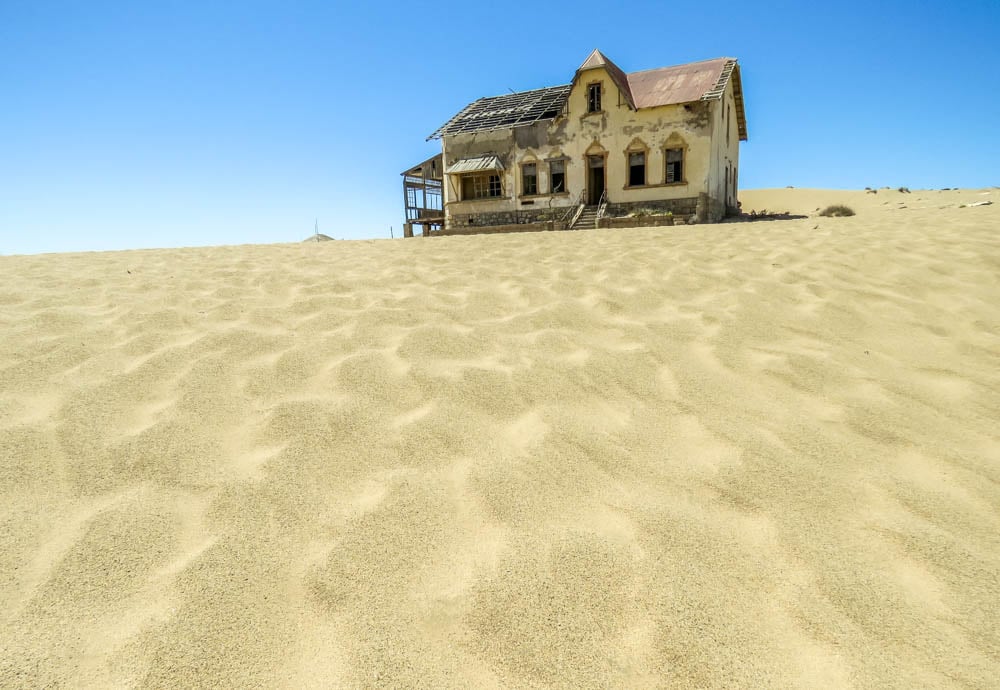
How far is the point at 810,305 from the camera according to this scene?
10.5 feet

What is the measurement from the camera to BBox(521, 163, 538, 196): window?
63.7ft

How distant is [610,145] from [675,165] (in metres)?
2.32

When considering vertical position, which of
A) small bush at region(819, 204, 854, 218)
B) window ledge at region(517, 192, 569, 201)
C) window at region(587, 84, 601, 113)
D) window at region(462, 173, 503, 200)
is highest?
window at region(587, 84, 601, 113)

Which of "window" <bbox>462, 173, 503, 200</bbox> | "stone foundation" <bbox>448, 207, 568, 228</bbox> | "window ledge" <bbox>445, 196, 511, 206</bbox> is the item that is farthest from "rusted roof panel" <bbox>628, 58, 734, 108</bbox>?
"window" <bbox>462, 173, 503, 200</bbox>

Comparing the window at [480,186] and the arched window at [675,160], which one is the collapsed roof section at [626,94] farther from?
the window at [480,186]

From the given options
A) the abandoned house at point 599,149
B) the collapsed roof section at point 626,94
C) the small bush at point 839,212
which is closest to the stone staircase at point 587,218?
the abandoned house at point 599,149

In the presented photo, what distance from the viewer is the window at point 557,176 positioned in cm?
1892

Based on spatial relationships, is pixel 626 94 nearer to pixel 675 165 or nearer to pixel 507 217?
pixel 675 165

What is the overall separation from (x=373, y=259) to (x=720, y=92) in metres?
15.3

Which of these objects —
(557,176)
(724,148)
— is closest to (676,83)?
(724,148)

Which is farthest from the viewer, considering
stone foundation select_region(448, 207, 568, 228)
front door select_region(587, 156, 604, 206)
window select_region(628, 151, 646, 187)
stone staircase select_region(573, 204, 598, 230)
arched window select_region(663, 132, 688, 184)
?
stone foundation select_region(448, 207, 568, 228)

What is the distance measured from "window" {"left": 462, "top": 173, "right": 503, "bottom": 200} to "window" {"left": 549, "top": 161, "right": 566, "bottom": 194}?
243cm

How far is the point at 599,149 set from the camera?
18156 mm

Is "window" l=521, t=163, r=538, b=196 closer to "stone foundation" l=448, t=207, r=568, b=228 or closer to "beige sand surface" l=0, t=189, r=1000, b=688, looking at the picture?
"stone foundation" l=448, t=207, r=568, b=228
